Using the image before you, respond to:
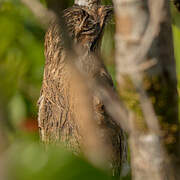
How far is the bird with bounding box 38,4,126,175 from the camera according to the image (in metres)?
3.37

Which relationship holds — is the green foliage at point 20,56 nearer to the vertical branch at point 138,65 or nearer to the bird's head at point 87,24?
the bird's head at point 87,24

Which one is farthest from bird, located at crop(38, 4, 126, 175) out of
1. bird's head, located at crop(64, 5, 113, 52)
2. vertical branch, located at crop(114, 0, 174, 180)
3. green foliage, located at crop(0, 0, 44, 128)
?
vertical branch, located at crop(114, 0, 174, 180)

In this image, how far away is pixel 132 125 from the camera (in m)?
1.33

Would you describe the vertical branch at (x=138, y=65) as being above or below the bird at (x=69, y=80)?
above

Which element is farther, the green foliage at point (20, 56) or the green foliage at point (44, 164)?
the green foliage at point (20, 56)

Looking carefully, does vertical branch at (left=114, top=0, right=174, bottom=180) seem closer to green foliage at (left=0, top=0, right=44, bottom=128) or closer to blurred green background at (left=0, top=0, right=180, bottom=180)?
blurred green background at (left=0, top=0, right=180, bottom=180)

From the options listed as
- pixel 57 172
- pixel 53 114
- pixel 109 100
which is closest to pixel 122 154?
pixel 53 114

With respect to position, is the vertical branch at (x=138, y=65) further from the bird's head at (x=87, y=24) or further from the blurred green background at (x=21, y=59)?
the bird's head at (x=87, y=24)

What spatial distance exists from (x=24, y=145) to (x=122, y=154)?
7.83ft

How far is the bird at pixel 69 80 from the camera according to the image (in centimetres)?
337

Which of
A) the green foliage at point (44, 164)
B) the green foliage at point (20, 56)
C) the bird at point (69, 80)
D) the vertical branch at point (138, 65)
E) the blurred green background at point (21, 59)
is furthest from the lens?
the green foliage at point (20, 56)

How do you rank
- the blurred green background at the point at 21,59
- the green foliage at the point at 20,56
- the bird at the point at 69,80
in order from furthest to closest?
1. the green foliage at the point at 20,56
2. the blurred green background at the point at 21,59
3. the bird at the point at 69,80

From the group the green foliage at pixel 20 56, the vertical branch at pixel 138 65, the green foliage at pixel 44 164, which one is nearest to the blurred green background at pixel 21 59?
the green foliage at pixel 20 56

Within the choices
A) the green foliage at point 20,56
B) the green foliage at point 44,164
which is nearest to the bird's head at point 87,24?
the green foliage at point 20,56
